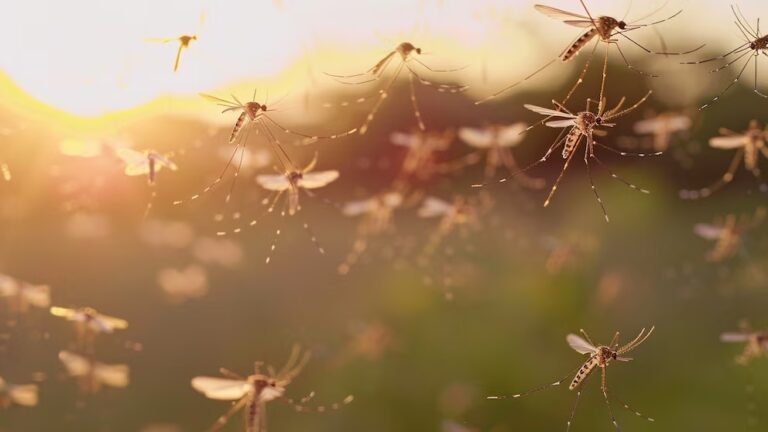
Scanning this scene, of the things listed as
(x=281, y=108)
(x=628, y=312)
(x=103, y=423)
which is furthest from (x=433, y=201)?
(x=628, y=312)

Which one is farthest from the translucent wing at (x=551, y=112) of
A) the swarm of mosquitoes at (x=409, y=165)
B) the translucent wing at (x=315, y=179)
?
the translucent wing at (x=315, y=179)

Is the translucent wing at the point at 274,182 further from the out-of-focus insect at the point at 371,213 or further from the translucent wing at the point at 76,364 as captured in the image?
the translucent wing at the point at 76,364

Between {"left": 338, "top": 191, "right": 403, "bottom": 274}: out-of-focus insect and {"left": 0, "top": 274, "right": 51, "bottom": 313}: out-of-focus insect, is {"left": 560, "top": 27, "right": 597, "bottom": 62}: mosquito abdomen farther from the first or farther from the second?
{"left": 0, "top": 274, "right": 51, "bottom": 313}: out-of-focus insect

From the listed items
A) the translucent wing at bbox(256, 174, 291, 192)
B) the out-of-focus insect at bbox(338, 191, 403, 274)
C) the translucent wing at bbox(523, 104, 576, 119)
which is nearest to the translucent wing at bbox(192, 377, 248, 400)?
the translucent wing at bbox(256, 174, 291, 192)

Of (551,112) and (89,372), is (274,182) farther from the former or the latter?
(89,372)

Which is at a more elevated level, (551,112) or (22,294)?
(22,294)

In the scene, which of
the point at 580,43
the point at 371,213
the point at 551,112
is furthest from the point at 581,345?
the point at 371,213
